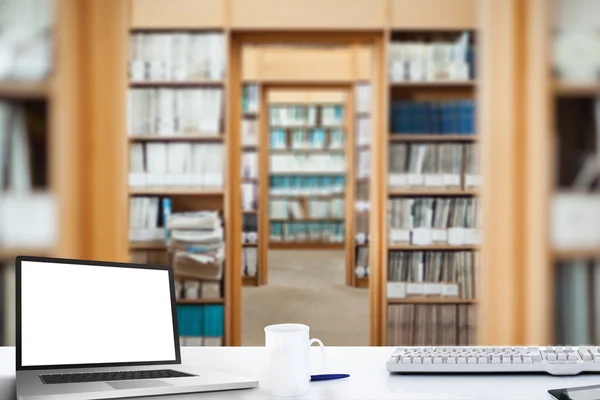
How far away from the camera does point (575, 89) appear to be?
2.85 meters

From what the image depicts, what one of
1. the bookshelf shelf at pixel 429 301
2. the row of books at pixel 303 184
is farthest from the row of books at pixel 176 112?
the row of books at pixel 303 184

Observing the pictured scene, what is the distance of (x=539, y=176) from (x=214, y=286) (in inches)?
76.1

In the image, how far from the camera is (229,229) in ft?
12.4

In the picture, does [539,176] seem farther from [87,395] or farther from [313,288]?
[313,288]

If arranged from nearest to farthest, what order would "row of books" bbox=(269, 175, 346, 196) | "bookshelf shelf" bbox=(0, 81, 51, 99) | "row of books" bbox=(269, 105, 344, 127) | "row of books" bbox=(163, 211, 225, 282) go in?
1. "bookshelf shelf" bbox=(0, 81, 51, 99)
2. "row of books" bbox=(163, 211, 225, 282)
3. "row of books" bbox=(269, 105, 344, 127)
4. "row of books" bbox=(269, 175, 346, 196)

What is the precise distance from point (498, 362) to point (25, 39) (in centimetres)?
290

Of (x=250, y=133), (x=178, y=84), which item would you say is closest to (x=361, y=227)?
(x=250, y=133)

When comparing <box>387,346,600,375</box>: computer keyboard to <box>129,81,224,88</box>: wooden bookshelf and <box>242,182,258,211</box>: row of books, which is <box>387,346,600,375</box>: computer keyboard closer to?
<box>129,81,224,88</box>: wooden bookshelf

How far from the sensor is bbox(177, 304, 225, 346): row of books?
3777mm

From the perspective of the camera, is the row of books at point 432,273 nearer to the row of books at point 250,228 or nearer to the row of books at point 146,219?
the row of books at point 146,219

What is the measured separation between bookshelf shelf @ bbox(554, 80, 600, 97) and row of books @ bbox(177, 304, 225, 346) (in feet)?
7.29

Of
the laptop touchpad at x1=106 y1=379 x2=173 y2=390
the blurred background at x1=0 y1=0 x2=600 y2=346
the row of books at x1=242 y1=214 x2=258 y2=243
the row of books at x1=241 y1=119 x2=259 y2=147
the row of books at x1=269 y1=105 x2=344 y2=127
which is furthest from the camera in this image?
the row of books at x1=269 y1=105 x2=344 y2=127

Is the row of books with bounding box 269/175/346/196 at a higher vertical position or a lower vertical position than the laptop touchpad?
higher

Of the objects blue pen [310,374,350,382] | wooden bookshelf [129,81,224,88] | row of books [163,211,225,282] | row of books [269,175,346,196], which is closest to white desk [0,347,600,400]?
blue pen [310,374,350,382]
